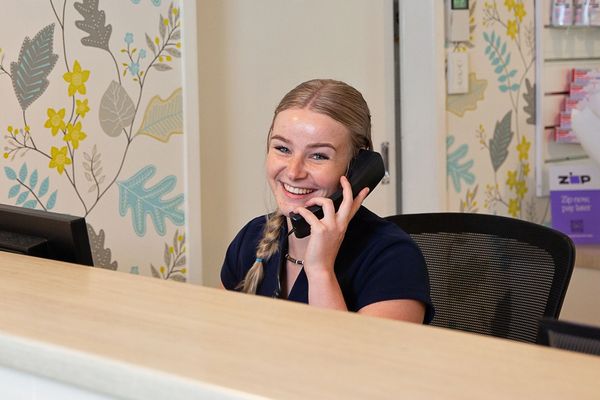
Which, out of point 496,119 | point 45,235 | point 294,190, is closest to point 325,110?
point 294,190

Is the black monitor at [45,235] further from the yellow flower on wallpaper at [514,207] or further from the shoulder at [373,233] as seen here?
the yellow flower on wallpaper at [514,207]

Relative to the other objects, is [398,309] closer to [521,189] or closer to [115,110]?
[115,110]

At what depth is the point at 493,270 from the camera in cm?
192

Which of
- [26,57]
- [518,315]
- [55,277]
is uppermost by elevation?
[26,57]

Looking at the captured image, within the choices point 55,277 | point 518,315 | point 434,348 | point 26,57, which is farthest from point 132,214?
point 434,348

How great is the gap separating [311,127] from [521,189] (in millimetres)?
2193

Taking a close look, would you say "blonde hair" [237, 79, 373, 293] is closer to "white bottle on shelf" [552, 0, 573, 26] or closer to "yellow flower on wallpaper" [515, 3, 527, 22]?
"yellow flower on wallpaper" [515, 3, 527, 22]

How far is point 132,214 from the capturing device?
2617 millimetres

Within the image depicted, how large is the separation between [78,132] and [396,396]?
1944 mm

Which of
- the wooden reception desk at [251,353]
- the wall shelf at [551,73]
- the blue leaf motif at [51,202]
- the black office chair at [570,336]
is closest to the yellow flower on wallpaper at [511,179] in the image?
the wall shelf at [551,73]

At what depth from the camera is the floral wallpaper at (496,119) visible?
3.52m

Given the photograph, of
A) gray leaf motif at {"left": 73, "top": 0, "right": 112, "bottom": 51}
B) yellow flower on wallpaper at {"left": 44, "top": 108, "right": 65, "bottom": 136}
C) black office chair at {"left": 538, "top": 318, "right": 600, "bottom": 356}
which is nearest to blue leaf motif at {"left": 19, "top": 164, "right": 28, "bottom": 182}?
yellow flower on wallpaper at {"left": 44, "top": 108, "right": 65, "bottom": 136}

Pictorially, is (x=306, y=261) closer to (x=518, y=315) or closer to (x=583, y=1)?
(x=518, y=315)

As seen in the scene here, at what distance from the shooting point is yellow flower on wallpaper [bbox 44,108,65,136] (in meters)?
2.41
